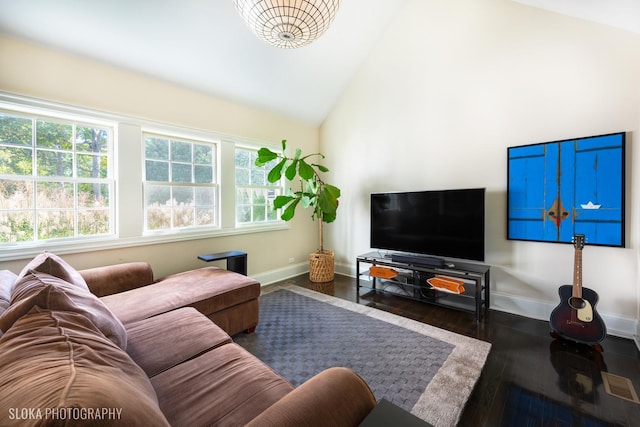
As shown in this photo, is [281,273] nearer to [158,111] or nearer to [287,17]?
[158,111]

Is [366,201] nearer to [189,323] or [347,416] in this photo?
[189,323]

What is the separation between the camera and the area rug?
173cm

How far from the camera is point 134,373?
916 millimetres

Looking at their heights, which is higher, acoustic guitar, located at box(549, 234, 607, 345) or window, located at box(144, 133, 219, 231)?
window, located at box(144, 133, 219, 231)

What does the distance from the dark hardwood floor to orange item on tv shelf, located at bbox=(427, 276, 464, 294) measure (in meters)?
0.31

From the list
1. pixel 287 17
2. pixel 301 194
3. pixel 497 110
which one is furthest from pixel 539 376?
pixel 301 194

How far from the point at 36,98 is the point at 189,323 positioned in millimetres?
2448

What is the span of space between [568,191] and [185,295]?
375cm

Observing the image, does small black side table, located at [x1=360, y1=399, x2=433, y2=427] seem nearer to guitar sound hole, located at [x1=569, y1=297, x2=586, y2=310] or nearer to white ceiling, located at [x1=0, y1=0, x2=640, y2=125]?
guitar sound hole, located at [x1=569, y1=297, x2=586, y2=310]

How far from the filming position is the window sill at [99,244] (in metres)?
2.26

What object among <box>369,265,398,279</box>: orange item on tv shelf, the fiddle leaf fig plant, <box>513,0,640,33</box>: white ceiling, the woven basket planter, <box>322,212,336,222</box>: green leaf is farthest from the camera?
the woven basket planter

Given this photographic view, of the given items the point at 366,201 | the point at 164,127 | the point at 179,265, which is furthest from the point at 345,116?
the point at 179,265

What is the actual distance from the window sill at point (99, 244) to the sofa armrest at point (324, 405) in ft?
9.02

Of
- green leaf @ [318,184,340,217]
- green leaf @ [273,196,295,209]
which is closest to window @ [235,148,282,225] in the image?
green leaf @ [273,196,295,209]
